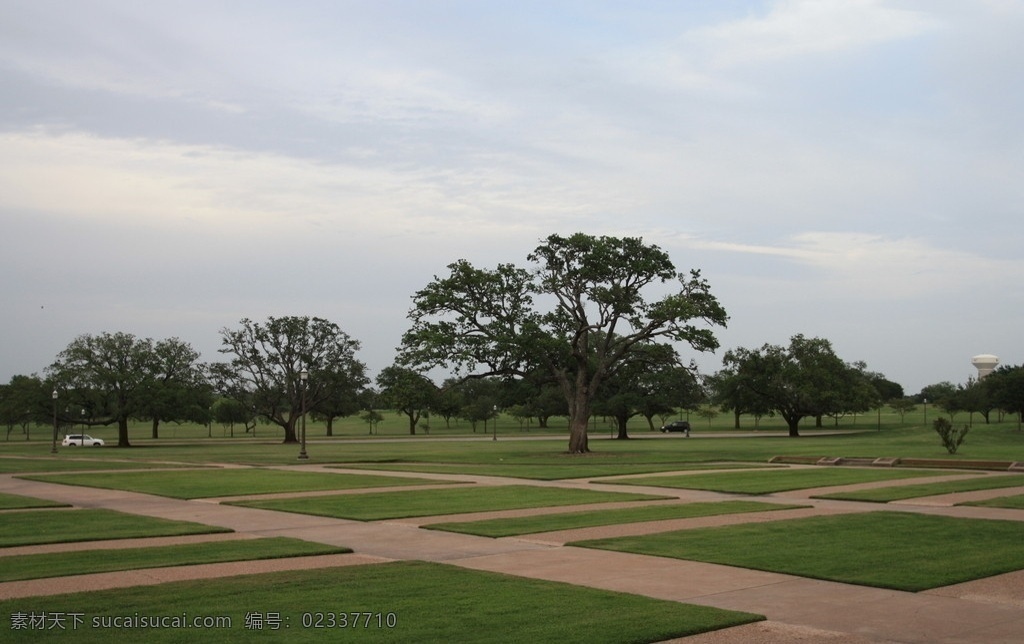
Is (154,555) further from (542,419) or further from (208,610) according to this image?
(542,419)

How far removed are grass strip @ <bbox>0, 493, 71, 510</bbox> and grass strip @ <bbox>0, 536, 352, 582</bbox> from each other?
8.28 m

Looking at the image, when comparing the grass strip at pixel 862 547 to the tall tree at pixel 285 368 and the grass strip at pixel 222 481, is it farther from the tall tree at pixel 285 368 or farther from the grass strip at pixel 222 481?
the tall tree at pixel 285 368

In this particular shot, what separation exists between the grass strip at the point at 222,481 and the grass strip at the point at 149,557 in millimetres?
9919

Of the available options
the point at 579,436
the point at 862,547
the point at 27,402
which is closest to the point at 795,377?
the point at 579,436

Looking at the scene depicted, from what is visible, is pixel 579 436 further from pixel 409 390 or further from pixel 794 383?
pixel 794 383

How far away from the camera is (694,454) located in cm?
4744

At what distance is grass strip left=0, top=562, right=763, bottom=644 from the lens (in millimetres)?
9438

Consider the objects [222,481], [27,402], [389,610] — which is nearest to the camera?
[389,610]

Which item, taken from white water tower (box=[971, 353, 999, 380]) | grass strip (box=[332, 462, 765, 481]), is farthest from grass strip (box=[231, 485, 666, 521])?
white water tower (box=[971, 353, 999, 380])

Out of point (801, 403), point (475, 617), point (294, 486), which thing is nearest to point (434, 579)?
point (475, 617)

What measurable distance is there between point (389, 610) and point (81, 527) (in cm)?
995

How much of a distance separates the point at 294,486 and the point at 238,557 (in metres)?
13.8

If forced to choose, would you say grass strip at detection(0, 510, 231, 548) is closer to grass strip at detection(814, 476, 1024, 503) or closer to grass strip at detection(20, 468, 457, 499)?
grass strip at detection(20, 468, 457, 499)

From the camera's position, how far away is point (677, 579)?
41.7ft
